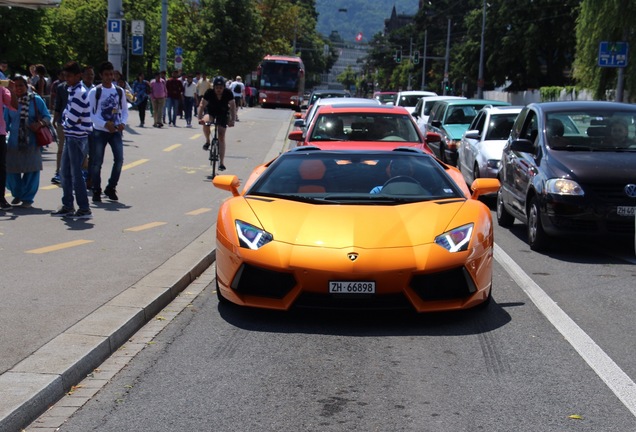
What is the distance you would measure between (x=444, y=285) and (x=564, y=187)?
4.29m

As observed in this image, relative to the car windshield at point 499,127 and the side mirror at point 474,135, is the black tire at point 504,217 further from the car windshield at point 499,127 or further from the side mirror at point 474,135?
the car windshield at point 499,127

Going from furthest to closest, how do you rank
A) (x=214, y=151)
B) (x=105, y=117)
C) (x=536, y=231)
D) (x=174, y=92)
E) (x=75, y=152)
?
(x=174, y=92)
(x=214, y=151)
(x=105, y=117)
(x=75, y=152)
(x=536, y=231)

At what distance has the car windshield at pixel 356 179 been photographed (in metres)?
8.39

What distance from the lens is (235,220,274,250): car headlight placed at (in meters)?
7.53

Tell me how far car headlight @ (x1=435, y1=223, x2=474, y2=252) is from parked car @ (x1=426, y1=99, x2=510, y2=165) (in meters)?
13.7

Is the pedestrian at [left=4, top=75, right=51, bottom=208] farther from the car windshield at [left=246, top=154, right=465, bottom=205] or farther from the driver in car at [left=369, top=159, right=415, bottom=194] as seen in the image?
the driver in car at [left=369, top=159, right=415, bottom=194]

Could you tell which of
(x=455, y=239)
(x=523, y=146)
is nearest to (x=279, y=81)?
(x=523, y=146)

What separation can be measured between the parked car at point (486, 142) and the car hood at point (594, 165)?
4.37 metres

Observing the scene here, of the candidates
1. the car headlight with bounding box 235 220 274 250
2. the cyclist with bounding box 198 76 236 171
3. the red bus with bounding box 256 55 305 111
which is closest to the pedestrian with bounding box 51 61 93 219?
the car headlight with bounding box 235 220 274 250

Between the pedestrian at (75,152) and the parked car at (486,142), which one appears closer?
Answer: the pedestrian at (75,152)

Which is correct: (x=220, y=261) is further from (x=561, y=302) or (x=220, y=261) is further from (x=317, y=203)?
(x=561, y=302)

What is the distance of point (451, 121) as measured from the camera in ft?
75.9

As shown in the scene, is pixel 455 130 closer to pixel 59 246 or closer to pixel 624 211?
pixel 624 211

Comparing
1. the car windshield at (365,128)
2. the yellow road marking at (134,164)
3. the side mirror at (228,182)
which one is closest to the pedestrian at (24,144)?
the car windshield at (365,128)
